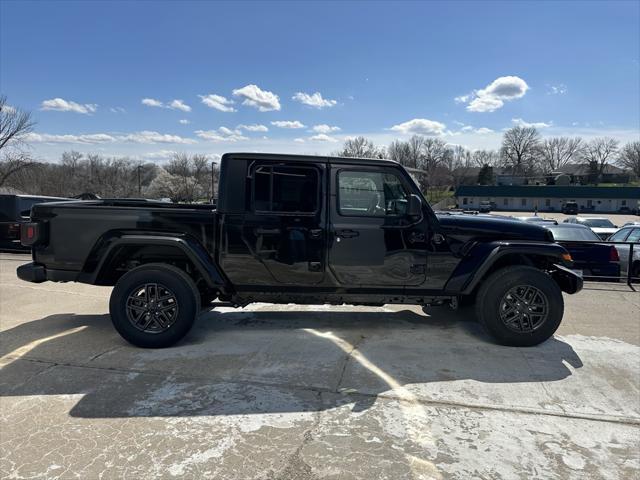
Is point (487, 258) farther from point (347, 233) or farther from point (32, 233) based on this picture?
point (32, 233)

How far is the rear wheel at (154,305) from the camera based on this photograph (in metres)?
4.46

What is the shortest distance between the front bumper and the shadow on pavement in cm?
63

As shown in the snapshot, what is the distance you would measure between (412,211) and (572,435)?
7.61ft

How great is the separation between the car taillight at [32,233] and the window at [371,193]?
3103 millimetres

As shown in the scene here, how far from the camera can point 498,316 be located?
4625 mm

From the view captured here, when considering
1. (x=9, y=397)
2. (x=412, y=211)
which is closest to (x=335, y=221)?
(x=412, y=211)

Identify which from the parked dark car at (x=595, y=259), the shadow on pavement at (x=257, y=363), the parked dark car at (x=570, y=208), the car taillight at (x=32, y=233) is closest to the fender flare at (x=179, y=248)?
the car taillight at (x=32, y=233)

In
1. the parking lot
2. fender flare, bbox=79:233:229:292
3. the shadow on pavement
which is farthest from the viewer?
fender flare, bbox=79:233:229:292

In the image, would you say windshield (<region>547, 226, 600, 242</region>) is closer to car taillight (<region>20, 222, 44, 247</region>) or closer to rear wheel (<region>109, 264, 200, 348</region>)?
rear wheel (<region>109, 264, 200, 348</region>)

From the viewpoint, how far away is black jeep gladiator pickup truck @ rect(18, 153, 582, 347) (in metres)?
4.50

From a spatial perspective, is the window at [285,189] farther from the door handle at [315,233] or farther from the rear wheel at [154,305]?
the rear wheel at [154,305]

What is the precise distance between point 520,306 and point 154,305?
12.6ft

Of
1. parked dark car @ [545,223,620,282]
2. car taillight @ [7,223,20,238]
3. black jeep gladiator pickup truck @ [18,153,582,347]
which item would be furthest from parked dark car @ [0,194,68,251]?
parked dark car @ [545,223,620,282]

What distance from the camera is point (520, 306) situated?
4.66m
